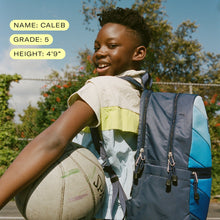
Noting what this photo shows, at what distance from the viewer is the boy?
1265 millimetres

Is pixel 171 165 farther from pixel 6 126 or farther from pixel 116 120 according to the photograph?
pixel 6 126

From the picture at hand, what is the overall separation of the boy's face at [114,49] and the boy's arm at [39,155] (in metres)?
0.58

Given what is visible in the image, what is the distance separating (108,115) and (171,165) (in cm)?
41

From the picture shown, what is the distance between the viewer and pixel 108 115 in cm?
154

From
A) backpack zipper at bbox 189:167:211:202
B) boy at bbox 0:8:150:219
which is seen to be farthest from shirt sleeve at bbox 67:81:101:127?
backpack zipper at bbox 189:167:211:202

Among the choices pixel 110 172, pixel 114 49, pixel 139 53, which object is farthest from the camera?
pixel 139 53

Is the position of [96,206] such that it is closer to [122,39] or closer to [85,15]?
[122,39]

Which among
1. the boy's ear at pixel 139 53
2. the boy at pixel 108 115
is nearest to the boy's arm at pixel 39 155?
the boy at pixel 108 115

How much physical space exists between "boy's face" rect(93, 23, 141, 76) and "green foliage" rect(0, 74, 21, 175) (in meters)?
5.60

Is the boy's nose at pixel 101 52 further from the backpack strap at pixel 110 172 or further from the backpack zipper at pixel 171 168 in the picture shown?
the backpack zipper at pixel 171 168

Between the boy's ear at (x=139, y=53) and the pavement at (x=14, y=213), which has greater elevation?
the boy's ear at (x=139, y=53)

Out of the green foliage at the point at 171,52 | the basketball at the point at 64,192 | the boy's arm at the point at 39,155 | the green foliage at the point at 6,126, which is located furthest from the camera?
the green foliage at the point at 171,52

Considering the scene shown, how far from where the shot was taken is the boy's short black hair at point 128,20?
1975 mm

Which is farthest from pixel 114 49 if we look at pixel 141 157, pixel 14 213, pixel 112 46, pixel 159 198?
pixel 14 213
